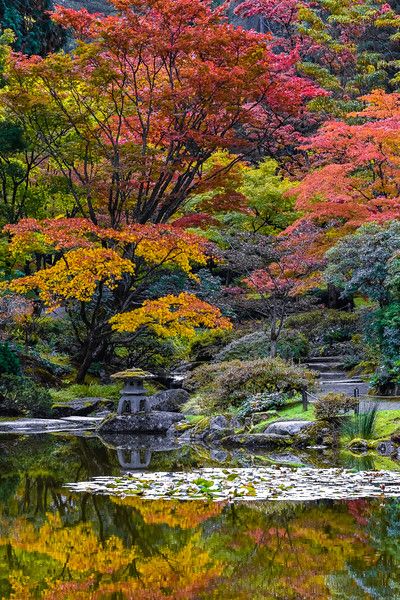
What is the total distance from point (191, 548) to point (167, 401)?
11642mm

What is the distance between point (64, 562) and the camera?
5430 millimetres

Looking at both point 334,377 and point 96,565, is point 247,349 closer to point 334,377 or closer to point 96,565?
point 334,377

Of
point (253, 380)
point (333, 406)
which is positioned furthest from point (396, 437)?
point (253, 380)

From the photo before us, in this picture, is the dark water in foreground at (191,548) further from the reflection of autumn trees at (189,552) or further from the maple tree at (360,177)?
the maple tree at (360,177)

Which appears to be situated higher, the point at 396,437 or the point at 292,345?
the point at 292,345

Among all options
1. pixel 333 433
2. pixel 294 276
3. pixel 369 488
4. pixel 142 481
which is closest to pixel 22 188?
pixel 294 276

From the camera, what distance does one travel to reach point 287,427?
508 inches


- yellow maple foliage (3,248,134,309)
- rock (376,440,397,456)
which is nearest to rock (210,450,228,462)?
rock (376,440,397,456)

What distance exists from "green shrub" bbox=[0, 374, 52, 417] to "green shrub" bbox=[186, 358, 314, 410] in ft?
12.2

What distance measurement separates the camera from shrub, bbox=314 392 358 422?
1271cm

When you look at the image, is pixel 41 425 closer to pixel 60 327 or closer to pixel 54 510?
pixel 60 327

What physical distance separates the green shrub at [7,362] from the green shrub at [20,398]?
193mm

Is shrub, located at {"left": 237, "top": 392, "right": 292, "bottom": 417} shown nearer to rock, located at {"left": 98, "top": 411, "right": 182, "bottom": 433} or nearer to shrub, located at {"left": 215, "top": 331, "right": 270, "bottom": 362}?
rock, located at {"left": 98, "top": 411, "right": 182, "bottom": 433}

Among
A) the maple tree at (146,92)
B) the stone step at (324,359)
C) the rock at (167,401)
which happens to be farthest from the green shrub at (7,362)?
the stone step at (324,359)
